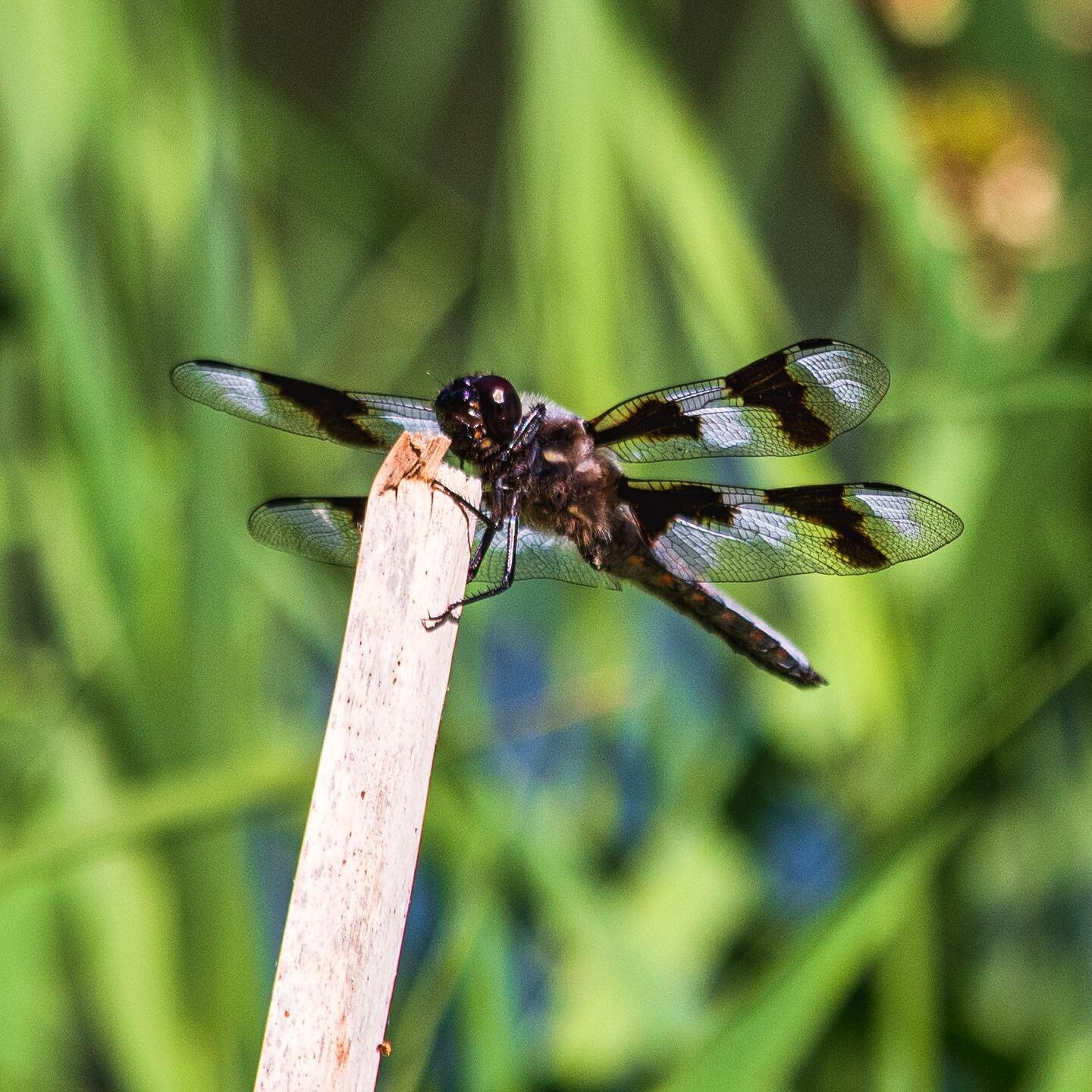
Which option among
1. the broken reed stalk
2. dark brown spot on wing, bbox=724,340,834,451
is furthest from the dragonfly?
the broken reed stalk

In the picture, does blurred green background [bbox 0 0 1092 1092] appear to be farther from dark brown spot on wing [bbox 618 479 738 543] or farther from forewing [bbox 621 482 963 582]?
dark brown spot on wing [bbox 618 479 738 543]

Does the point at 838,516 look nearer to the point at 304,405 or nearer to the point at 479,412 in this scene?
the point at 479,412

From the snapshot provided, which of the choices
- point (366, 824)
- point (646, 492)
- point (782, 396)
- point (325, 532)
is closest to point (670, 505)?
point (646, 492)

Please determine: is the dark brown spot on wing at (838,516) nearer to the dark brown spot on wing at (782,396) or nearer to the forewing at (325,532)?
the dark brown spot on wing at (782,396)

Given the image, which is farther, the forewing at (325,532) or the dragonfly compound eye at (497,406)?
the forewing at (325,532)

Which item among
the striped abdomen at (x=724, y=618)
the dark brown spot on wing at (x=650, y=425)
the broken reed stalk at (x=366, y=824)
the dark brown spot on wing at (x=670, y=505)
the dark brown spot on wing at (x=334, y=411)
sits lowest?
the broken reed stalk at (x=366, y=824)

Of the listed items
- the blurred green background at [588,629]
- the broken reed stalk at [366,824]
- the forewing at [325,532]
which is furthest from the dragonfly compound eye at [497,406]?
the broken reed stalk at [366,824]

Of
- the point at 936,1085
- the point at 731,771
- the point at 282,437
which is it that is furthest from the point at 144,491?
the point at 936,1085

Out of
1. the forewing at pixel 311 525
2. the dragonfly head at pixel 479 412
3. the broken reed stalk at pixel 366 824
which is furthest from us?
the forewing at pixel 311 525
